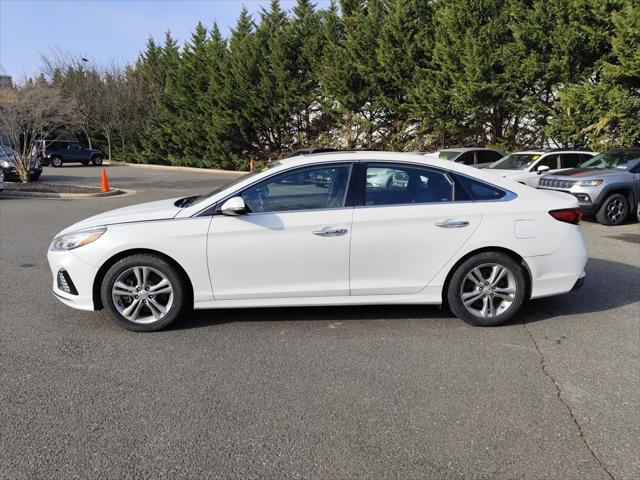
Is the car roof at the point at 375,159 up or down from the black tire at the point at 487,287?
up

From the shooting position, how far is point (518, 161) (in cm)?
1385

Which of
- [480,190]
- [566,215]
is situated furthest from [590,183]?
[480,190]

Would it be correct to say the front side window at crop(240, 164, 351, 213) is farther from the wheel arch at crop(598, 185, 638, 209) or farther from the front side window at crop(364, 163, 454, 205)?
the wheel arch at crop(598, 185, 638, 209)

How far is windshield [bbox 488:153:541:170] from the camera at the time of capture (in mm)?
13527

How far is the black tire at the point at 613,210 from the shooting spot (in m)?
10.5

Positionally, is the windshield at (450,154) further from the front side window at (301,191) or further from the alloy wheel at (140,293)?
the alloy wheel at (140,293)

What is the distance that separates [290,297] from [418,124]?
2120 cm

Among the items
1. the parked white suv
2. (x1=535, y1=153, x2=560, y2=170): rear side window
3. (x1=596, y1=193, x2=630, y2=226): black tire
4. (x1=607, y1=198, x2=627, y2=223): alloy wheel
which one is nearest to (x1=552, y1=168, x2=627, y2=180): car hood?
(x1=596, y1=193, x2=630, y2=226): black tire

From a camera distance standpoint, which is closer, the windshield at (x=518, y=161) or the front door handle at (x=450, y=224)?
the front door handle at (x=450, y=224)

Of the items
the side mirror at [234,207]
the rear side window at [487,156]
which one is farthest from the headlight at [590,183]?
the side mirror at [234,207]

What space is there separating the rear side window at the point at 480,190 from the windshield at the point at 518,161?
9.46m

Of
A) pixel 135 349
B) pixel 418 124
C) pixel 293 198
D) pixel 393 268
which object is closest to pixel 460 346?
pixel 393 268

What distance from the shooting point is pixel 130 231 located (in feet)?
14.3

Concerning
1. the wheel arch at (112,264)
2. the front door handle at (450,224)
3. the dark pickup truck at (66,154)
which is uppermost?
the dark pickup truck at (66,154)
